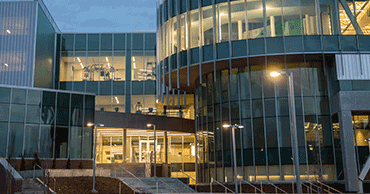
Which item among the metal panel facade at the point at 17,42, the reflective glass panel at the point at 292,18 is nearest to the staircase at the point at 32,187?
the metal panel facade at the point at 17,42

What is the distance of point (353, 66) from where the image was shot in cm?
3434

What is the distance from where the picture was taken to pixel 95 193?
3033 cm

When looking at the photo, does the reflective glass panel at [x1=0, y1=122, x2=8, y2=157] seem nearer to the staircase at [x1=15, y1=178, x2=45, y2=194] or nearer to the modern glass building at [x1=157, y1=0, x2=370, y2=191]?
the staircase at [x1=15, y1=178, x2=45, y2=194]

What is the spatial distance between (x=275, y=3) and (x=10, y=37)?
31093 millimetres

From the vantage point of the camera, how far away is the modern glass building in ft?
111

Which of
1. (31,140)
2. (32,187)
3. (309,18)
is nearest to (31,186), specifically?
(32,187)

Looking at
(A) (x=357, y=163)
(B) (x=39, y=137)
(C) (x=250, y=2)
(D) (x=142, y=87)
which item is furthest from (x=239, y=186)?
(D) (x=142, y=87)

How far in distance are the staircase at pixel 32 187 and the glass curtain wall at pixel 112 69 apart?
22023mm

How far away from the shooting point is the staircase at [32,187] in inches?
1165

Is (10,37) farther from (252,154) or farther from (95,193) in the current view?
(252,154)

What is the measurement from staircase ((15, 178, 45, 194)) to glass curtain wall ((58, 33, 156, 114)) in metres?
22.0

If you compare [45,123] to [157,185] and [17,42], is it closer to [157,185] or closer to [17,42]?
[157,185]

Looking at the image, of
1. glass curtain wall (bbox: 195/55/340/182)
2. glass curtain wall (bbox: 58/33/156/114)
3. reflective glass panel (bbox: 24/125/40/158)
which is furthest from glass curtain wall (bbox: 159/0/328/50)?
glass curtain wall (bbox: 58/33/156/114)

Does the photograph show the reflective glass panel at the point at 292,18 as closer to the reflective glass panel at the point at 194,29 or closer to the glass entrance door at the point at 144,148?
the reflective glass panel at the point at 194,29
